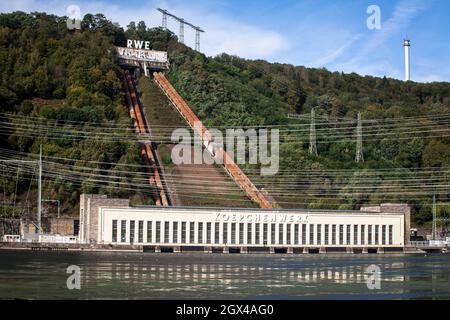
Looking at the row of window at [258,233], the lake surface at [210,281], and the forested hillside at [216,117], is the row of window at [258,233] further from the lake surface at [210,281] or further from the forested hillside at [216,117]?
the lake surface at [210,281]

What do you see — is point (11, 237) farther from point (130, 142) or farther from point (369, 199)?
point (369, 199)

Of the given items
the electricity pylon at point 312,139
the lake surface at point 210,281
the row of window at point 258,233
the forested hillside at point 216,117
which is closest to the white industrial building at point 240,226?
the row of window at point 258,233

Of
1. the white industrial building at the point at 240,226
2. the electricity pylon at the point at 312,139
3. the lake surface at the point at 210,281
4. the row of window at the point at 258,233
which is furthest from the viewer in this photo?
the electricity pylon at the point at 312,139

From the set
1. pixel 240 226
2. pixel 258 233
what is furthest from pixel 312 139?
pixel 240 226

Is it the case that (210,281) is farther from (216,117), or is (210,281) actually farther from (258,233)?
(216,117)

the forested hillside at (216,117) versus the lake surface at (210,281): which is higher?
the forested hillside at (216,117)

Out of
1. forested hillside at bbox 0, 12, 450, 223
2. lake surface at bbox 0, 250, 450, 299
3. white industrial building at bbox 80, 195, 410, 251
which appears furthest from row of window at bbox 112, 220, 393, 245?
lake surface at bbox 0, 250, 450, 299
